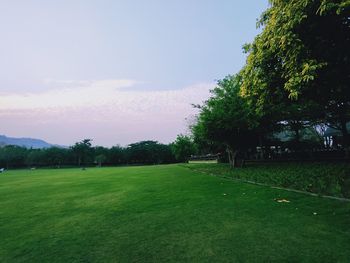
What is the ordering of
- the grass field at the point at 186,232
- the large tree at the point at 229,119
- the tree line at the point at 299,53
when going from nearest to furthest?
the grass field at the point at 186,232
the tree line at the point at 299,53
the large tree at the point at 229,119

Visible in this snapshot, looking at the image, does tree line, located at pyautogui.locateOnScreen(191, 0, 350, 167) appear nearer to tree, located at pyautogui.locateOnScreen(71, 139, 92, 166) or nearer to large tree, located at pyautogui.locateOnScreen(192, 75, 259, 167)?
large tree, located at pyautogui.locateOnScreen(192, 75, 259, 167)

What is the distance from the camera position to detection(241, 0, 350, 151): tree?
6.90 m

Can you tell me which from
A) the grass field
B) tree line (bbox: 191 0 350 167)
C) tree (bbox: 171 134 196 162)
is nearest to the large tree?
tree line (bbox: 191 0 350 167)

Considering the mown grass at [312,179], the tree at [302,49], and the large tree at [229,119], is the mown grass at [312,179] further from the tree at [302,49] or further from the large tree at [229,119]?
the large tree at [229,119]

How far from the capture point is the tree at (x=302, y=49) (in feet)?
22.6

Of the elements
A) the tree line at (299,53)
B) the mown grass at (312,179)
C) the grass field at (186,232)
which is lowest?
the grass field at (186,232)

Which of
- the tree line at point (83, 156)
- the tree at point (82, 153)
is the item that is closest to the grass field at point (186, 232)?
the tree line at point (83, 156)

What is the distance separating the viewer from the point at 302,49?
7.18 metres

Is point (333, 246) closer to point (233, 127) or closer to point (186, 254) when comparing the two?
point (186, 254)

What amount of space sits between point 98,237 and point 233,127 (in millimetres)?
17096

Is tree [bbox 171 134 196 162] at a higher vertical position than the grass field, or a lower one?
higher

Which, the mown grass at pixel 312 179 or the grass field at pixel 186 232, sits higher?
the mown grass at pixel 312 179

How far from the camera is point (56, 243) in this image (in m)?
4.35

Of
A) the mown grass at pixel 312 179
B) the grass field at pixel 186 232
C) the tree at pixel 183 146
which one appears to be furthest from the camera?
the tree at pixel 183 146
